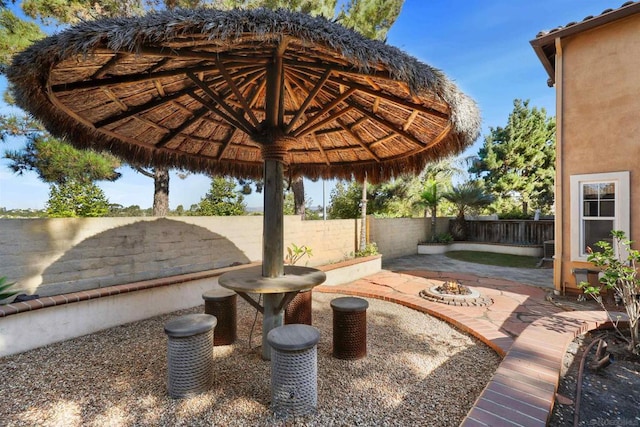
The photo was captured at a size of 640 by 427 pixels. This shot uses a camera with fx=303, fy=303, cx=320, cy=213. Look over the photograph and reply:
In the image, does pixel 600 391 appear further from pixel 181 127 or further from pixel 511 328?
pixel 181 127

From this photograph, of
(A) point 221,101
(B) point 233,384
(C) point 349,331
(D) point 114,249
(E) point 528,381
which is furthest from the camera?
(D) point 114,249

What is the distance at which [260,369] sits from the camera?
297cm

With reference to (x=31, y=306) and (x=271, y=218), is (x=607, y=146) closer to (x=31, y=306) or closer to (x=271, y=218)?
(x=271, y=218)

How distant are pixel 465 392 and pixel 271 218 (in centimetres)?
237

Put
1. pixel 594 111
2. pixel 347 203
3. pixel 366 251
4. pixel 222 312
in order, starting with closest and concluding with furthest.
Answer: pixel 222 312 < pixel 594 111 < pixel 366 251 < pixel 347 203

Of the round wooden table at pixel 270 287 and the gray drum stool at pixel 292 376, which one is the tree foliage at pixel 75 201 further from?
the gray drum stool at pixel 292 376

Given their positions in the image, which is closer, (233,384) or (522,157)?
(233,384)

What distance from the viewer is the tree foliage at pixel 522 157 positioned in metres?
18.6

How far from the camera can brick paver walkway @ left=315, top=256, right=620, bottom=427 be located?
201cm

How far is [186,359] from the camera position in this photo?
2.47m

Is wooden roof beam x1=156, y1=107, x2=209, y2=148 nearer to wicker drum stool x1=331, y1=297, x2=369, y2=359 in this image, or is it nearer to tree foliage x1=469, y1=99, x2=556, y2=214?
wicker drum stool x1=331, y1=297, x2=369, y2=359

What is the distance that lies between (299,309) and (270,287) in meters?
1.29

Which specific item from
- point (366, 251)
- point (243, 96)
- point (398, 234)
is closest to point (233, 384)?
point (243, 96)

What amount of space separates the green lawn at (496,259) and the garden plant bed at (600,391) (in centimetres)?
764
